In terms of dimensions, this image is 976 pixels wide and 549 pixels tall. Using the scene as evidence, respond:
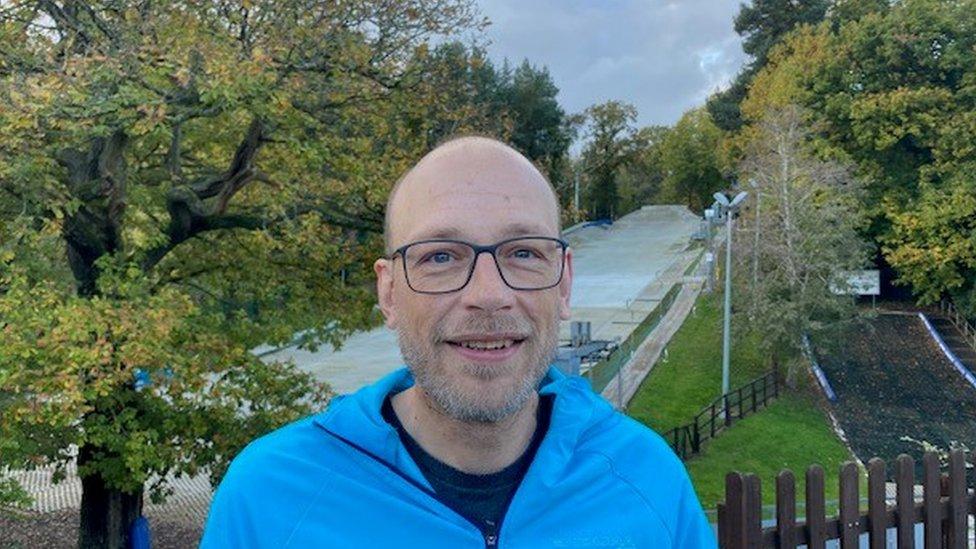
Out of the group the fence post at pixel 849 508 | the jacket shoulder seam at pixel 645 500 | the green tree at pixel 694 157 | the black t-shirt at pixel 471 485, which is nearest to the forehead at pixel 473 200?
the black t-shirt at pixel 471 485

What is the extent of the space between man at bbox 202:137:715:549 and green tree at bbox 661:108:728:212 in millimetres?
63908

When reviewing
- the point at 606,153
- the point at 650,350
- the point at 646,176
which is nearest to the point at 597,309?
the point at 650,350

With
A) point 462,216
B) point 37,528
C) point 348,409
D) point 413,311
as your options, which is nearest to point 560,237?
point 462,216

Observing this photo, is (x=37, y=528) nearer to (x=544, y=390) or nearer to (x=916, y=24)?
(x=544, y=390)

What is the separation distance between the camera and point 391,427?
2.21m

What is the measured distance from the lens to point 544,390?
2580 millimetres

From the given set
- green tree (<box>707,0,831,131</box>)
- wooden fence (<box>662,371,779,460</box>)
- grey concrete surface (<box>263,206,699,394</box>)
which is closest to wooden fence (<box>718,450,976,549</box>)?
grey concrete surface (<box>263,206,699,394</box>)

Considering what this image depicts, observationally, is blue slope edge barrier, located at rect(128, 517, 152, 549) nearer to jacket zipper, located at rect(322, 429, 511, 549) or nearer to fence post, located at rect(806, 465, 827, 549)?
fence post, located at rect(806, 465, 827, 549)

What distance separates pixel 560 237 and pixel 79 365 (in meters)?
4.33

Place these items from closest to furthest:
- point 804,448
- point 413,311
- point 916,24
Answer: point 413,311 → point 804,448 → point 916,24

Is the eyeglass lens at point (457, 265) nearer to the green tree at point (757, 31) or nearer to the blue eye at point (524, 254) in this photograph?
the blue eye at point (524, 254)

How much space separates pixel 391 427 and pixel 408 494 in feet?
0.63

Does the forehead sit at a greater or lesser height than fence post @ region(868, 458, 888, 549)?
greater

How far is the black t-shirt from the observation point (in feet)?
7.07
